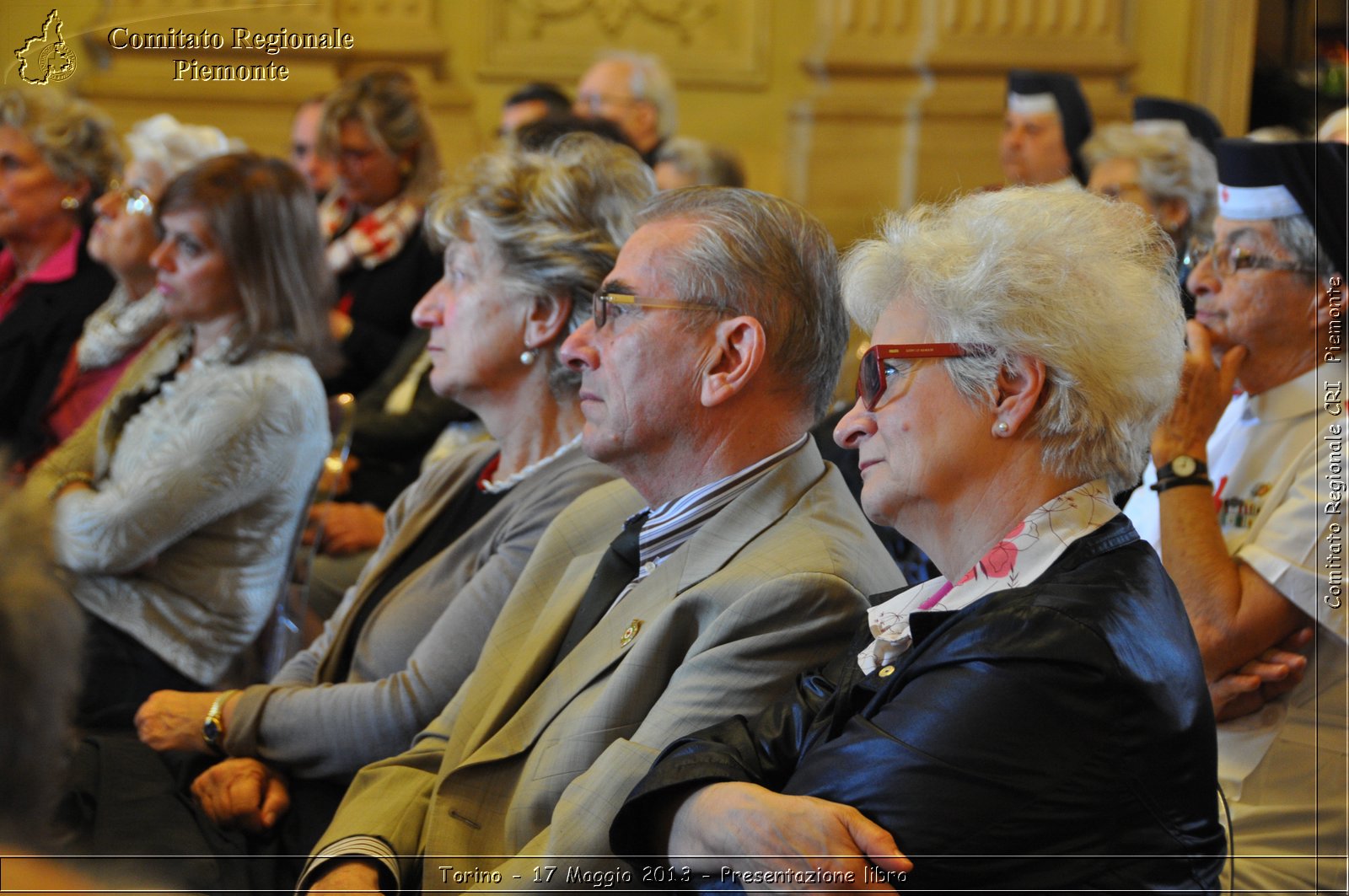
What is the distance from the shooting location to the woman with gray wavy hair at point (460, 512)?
83.3 inches

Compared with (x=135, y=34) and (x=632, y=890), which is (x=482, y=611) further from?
(x=135, y=34)

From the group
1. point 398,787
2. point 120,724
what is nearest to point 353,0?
point 120,724

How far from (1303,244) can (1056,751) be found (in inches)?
53.7

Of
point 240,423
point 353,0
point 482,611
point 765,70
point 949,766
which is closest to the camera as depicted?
point 949,766

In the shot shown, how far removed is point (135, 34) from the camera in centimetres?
198

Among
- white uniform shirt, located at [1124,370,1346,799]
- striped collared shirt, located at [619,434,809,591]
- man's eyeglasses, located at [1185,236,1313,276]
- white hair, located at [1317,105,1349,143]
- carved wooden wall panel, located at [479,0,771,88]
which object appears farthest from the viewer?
carved wooden wall panel, located at [479,0,771,88]

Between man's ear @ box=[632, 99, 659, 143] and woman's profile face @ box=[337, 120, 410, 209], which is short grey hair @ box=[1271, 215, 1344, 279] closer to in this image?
woman's profile face @ box=[337, 120, 410, 209]

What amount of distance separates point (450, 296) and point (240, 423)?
21.7 inches

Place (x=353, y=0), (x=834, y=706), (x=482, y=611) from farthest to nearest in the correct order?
(x=353, y=0) < (x=482, y=611) < (x=834, y=706)

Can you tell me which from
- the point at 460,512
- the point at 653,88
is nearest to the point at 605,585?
the point at 460,512

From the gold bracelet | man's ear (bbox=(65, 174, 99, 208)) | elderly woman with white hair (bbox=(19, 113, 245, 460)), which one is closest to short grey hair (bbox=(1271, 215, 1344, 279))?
the gold bracelet

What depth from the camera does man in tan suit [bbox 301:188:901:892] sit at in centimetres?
161

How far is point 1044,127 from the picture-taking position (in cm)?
502

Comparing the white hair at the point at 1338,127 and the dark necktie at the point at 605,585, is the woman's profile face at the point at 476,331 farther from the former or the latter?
the white hair at the point at 1338,127
